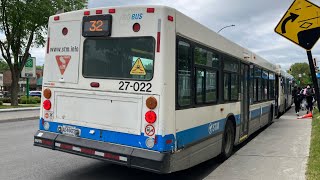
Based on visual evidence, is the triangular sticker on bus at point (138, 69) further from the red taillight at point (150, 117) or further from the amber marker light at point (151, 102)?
the red taillight at point (150, 117)

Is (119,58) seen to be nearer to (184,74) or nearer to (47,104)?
(184,74)

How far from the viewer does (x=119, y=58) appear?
6098 mm

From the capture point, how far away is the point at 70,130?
6504 millimetres

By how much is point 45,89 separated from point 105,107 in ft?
4.84

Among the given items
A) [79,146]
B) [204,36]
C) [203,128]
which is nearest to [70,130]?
[79,146]

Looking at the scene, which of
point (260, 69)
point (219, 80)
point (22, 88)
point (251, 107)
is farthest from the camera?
point (22, 88)

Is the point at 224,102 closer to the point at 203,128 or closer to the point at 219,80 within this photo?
the point at 219,80

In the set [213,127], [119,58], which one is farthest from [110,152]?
[213,127]

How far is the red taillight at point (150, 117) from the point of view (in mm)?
5621

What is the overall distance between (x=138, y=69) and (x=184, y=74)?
2.59 ft

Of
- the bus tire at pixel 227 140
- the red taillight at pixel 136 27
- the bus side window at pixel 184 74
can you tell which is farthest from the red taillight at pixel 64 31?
the bus tire at pixel 227 140

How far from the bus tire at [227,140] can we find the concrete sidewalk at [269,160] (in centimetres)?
16

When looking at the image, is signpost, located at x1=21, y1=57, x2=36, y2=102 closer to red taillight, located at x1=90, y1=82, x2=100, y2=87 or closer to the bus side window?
red taillight, located at x1=90, y1=82, x2=100, y2=87

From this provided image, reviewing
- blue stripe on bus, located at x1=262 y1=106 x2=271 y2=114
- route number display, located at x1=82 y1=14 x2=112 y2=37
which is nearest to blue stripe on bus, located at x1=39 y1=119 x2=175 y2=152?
route number display, located at x1=82 y1=14 x2=112 y2=37
